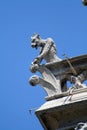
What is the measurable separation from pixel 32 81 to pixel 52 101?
1.03m

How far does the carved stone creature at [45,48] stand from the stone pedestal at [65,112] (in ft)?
5.60

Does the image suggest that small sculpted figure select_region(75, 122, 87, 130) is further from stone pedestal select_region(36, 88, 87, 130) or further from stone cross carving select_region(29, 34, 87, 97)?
stone cross carving select_region(29, 34, 87, 97)

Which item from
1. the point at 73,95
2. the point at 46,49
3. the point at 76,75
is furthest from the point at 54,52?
the point at 73,95

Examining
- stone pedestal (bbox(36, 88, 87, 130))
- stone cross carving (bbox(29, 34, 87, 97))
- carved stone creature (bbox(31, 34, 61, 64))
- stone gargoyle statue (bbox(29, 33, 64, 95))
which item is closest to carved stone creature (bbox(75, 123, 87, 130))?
stone pedestal (bbox(36, 88, 87, 130))

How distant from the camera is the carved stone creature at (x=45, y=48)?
14828 mm

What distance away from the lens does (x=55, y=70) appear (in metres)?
14.5

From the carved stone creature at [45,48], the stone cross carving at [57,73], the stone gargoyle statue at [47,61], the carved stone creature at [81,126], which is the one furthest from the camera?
the carved stone creature at [45,48]

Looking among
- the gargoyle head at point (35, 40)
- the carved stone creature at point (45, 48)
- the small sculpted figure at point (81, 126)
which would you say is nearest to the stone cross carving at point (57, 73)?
the carved stone creature at point (45, 48)

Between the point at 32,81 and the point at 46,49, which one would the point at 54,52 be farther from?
the point at 32,81

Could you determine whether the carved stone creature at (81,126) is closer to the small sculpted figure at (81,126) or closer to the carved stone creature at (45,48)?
the small sculpted figure at (81,126)

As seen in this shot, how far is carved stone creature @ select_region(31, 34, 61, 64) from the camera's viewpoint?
48.6ft

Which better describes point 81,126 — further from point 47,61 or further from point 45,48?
point 45,48

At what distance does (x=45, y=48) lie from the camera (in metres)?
15.1

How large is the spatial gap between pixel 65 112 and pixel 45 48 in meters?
2.64
